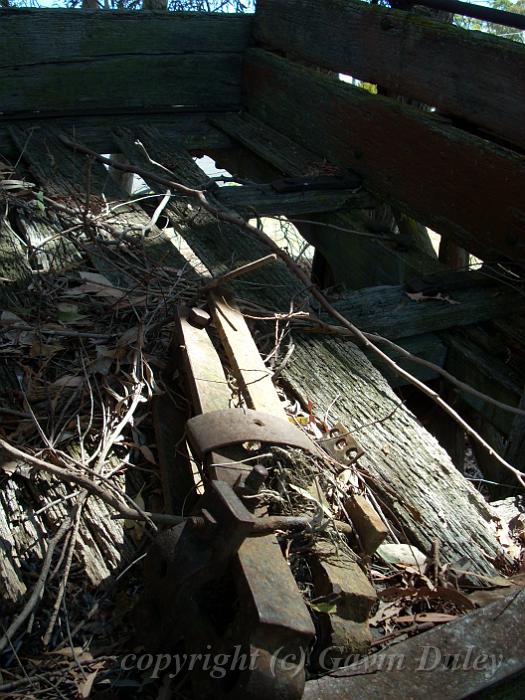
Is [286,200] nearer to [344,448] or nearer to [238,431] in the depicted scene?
[344,448]

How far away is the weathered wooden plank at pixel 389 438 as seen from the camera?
2.08m

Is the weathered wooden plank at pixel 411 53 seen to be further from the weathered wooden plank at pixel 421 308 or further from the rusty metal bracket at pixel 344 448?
the rusty metal bracket at pixel 344 448

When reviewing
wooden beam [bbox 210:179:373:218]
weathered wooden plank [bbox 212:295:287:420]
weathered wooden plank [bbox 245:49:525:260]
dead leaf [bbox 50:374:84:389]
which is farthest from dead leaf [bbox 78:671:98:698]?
wooden beam [bbox 210:179:373:218]

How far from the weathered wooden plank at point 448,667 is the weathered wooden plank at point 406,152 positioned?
184 centimetres

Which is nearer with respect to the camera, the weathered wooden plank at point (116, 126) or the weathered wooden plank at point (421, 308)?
the weathered wooden plank at point (421, 308)

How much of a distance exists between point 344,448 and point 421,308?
1.06 m

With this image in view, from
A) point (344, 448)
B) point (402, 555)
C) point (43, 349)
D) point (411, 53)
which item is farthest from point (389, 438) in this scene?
point (411, 53)

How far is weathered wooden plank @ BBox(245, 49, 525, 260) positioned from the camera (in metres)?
3.25

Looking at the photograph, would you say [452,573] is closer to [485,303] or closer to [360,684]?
[360,684]

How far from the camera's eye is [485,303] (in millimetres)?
3189

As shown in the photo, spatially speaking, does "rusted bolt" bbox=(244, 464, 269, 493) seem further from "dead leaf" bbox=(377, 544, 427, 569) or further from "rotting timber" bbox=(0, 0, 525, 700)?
"dead leaf" bbox=(377, 544, 427, 569)

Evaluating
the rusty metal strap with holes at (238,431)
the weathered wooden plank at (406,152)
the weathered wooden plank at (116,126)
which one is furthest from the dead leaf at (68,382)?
the weathered wooden plank at (116,126)

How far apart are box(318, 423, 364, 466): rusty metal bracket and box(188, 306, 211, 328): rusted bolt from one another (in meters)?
0.53

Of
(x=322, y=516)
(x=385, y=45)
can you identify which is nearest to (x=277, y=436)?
(x=322, y=516)
